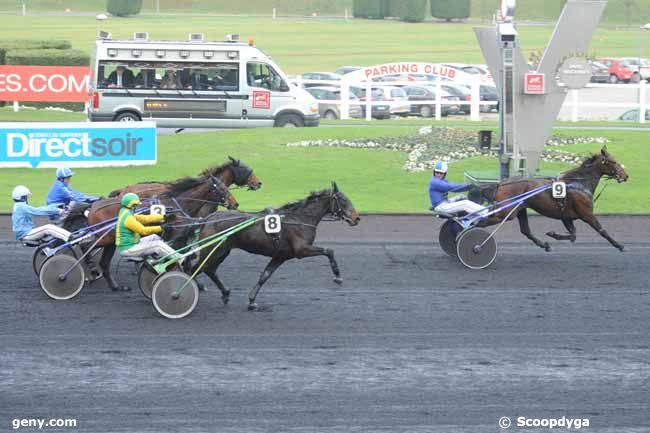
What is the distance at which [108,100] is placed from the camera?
2673 cm

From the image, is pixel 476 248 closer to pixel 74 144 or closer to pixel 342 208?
pixel 342 208

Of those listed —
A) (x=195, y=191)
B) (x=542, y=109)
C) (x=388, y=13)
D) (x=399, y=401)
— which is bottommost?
(x=399, y=401)

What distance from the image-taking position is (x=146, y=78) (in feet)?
88.4

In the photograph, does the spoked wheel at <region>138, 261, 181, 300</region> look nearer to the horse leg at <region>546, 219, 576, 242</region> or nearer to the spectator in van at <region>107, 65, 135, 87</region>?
the horse leg at <region>546, 219, 576, 242</region>

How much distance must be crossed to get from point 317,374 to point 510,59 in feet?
34.1

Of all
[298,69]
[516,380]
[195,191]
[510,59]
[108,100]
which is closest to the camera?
[516,380]

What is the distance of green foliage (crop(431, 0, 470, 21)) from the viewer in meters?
81.6

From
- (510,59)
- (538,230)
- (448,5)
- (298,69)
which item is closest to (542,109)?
(510,59)

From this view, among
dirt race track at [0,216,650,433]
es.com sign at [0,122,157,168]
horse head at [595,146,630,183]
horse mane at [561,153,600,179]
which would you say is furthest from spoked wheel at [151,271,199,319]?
es.com sign at [0,122,157,168]

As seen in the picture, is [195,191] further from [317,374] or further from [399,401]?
[399,401]

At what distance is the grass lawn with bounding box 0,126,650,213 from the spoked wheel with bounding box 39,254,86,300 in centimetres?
628

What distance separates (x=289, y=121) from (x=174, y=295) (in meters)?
16.7

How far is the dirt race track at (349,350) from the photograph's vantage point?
8.44 m

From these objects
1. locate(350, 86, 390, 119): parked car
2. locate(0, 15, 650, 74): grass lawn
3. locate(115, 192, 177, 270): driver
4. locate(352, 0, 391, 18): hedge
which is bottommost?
locate(115, 192, 177, 270): driver
